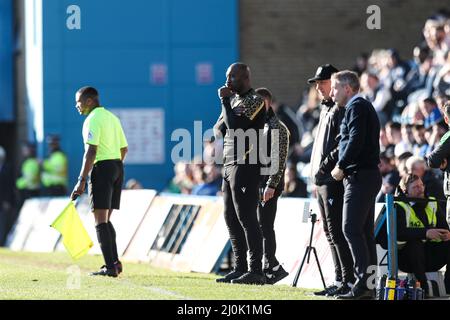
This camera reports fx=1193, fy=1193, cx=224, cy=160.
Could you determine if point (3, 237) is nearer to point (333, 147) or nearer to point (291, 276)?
point (291, 276)

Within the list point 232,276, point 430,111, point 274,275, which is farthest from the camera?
Answer: point 430,111

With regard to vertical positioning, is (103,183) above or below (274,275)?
above

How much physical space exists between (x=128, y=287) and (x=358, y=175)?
99.5 inches

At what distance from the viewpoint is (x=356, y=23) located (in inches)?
1076

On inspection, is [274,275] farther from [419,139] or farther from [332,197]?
[419,139]

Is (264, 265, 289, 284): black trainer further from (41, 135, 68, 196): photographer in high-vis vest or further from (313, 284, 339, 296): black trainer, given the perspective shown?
(41, 135, 68, 196): photographer in high-vis vest

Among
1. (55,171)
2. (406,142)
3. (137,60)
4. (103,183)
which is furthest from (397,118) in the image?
(137,60)

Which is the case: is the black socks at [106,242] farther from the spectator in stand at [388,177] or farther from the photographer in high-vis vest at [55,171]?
the photographer in high-vis vest at [55,171]

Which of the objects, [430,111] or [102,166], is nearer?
[102,166]

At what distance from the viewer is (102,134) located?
42.5 feet

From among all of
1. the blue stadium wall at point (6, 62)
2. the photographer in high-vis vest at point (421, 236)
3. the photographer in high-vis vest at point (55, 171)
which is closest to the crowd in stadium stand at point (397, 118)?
the photographer in high-vis vest at point (421, 236)

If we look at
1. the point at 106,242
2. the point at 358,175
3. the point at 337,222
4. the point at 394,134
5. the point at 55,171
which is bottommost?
the point at 55,171

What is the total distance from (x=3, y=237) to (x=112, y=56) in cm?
473
